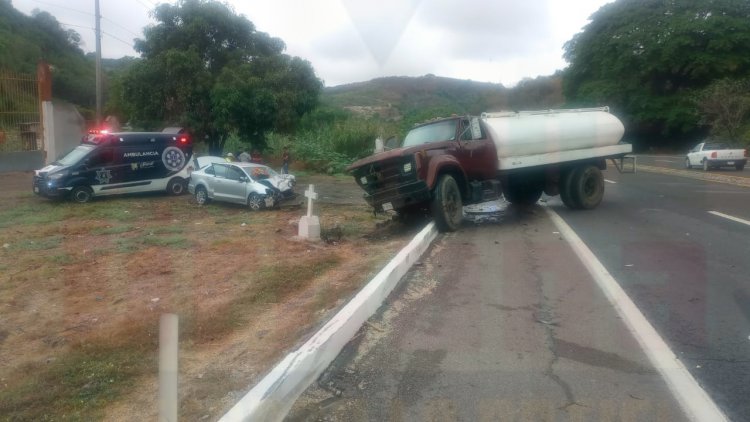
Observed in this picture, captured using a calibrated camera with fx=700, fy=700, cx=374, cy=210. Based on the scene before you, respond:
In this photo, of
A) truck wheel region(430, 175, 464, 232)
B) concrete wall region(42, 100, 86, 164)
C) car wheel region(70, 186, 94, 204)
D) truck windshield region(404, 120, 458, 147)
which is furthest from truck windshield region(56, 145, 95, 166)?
truck wheel region(430, 175, 464, 232)

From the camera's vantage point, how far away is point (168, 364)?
3.62 meters

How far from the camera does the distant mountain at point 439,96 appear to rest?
68.9 ft

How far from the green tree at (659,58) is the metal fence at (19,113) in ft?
124

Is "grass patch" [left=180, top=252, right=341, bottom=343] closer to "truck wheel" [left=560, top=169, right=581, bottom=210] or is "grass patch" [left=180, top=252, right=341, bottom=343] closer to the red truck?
the red truck

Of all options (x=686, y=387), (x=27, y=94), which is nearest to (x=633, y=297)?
(x=686, y=387)

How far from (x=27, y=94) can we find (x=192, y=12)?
22.9 ft

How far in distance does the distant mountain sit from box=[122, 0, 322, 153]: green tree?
578cm

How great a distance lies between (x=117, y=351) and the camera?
6.55 metres

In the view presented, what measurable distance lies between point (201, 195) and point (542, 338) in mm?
15675

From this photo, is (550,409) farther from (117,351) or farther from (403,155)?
(403,155)

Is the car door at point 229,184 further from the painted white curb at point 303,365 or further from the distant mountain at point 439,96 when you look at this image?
the painted white curb at point 303,365

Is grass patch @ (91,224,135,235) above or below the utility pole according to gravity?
below

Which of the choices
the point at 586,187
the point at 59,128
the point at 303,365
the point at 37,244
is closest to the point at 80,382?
the point at 303,365

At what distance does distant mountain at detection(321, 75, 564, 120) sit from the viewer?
2102cm
